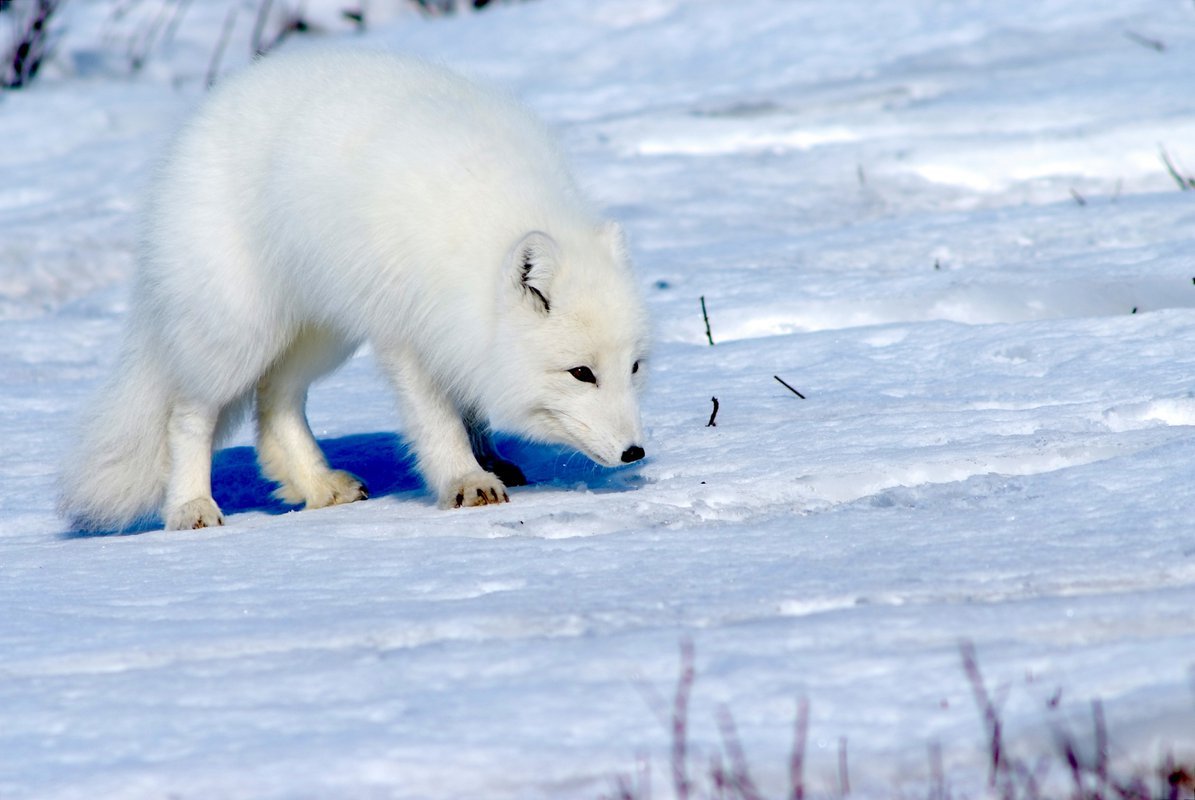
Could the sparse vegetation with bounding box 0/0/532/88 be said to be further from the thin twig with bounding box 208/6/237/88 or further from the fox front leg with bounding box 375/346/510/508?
the fox front leg with bounding box 375/346/510/508

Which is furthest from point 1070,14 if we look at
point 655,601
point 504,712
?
point 504,712

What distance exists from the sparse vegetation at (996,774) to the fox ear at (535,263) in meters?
1.78

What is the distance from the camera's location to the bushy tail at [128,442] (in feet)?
13.5

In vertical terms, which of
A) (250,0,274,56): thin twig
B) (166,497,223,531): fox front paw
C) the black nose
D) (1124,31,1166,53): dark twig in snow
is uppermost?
(250,0,274,56): thin twig

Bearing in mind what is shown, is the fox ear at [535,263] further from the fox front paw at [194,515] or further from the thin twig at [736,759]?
the thin twig at [736,759]

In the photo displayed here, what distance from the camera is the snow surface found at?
6.59 ft

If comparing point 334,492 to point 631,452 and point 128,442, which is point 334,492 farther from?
point 631,452

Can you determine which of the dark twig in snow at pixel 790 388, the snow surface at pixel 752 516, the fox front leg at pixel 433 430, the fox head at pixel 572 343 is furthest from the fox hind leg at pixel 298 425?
the dark twig in snow at pixel 790 388

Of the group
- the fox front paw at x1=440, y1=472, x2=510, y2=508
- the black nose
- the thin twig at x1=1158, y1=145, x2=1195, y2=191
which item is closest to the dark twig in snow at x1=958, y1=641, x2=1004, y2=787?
the black nose

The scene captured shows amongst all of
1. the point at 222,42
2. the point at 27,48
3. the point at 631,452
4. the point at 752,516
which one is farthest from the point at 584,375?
the point at 222,42

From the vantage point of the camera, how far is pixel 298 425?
14.4 feet

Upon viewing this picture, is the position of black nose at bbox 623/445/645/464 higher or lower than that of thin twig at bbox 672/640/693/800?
higher

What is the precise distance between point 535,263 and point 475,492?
614 millimetres

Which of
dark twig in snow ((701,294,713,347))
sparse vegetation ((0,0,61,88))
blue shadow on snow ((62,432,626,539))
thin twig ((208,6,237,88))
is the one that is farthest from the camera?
thin twig ((208,6,237,88))
